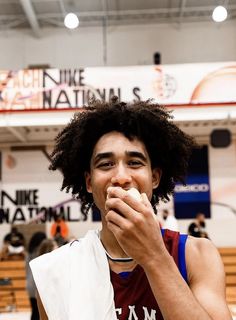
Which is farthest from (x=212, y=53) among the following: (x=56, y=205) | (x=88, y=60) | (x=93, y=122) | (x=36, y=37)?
(x=93, y=122)

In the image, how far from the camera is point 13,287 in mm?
13078

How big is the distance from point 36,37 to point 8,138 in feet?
14.5

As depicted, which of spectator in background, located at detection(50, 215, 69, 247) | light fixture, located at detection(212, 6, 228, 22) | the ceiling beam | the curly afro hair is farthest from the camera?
the ceiling beam

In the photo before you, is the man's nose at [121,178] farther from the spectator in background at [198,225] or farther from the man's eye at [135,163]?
the spectator in background at [198,225]

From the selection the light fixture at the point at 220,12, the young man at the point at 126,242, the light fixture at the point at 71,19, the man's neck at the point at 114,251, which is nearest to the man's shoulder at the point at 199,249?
the young man at the point at 126,242

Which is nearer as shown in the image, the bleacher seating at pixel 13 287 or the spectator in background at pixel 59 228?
the bleacher seating at pixel 13 287

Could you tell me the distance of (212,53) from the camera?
1714 centimetres

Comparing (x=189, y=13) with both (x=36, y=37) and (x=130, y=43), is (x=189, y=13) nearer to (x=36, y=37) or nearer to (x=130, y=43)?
(x=130, y=43)

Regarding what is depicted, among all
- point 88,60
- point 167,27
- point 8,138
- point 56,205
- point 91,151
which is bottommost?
point 56,205

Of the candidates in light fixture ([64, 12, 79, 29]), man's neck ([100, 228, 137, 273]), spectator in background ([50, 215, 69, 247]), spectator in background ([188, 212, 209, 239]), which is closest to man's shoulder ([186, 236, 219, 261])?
man's neck ([100, 228, 137, 273])

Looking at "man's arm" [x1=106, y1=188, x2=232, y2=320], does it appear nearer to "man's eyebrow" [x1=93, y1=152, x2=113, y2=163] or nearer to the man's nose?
the man's nose

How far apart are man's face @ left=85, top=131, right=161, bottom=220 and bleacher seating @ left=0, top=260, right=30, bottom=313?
Answer: 35.1ft

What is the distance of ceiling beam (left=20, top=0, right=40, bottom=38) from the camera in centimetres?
1580

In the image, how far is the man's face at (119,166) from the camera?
4.89 feet
